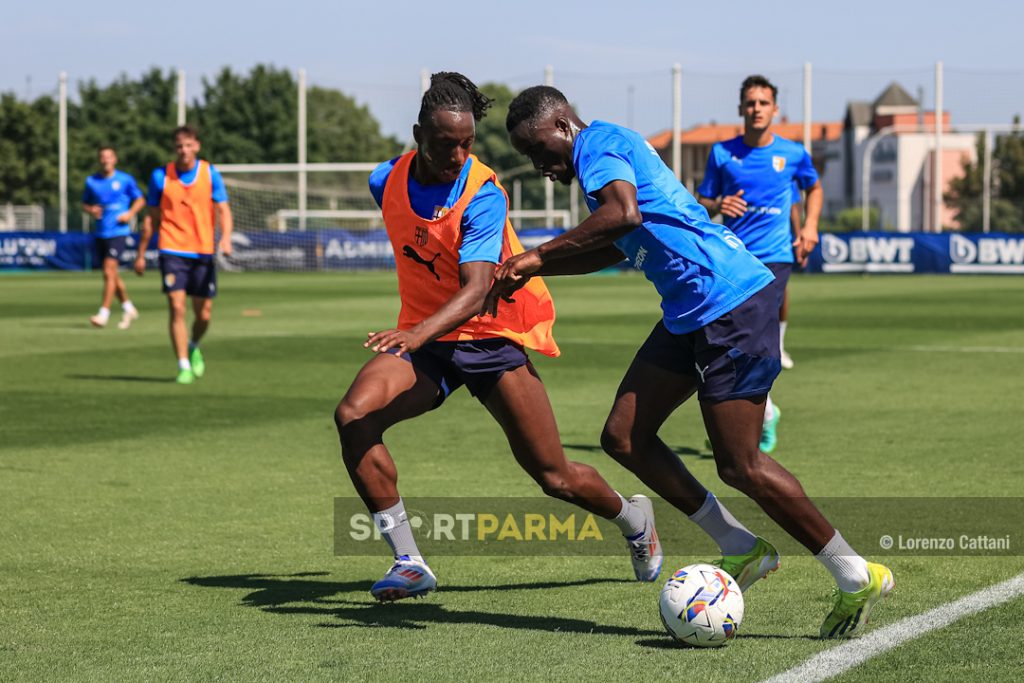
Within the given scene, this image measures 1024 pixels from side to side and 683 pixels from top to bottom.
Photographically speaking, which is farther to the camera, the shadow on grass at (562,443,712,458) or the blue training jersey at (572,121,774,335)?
the shadow on grass at (562,443,712,458)

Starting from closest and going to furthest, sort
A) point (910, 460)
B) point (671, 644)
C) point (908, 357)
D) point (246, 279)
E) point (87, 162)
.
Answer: point (671, 644) < point (910, 460) < point (908, 357) < point (246, 279) < point (87, 162)

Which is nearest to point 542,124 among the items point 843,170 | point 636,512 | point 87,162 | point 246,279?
point 636,512

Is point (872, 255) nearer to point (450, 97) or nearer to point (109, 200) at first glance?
point (109, 200)

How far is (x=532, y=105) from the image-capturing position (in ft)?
17.8

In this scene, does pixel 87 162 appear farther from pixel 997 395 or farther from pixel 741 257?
pixel 741 257

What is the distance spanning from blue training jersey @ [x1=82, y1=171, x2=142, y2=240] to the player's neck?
13.9 m

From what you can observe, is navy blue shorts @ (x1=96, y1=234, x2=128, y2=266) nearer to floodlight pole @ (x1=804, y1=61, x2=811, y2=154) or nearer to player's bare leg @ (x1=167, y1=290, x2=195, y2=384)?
player's bare leg @ (x1=167, y1=290, x2=195, y2=384)

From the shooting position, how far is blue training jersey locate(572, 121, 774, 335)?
540cm

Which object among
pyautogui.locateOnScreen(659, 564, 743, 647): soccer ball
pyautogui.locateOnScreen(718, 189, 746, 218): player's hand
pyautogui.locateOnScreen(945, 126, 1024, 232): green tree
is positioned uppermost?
pyautogui.locateOnScreen(945, 126, 1024, 232): green tree

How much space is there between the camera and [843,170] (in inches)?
4744

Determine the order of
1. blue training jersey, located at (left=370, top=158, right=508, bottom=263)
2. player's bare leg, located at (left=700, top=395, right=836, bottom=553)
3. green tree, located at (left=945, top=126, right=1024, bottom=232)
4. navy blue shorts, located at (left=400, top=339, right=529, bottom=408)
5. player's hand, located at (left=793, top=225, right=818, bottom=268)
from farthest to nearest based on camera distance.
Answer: green tree, located at (left=945, top=126, right=1024, bottom=232)
player's hand, located at (left=793, top=225, right=818, bottom=268)
navy blue shorts, located at (left=400, top=339, right=529, bottom=408)
blue training jersey, located at (left=370, top=158, right=508, bottom=263)
player's bare leg, located at (left=700, top=395, right=836, bottom=553)

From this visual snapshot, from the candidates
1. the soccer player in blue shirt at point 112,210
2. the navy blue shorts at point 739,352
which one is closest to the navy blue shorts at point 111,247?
the soccer player in blue shirt at point 112,210

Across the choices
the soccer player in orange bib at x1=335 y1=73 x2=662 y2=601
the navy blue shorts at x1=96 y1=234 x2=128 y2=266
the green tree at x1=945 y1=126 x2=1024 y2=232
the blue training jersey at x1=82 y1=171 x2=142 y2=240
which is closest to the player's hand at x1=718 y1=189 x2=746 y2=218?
the soccer player in orange bib at x1=335 y1=73 x2=662 y2=601

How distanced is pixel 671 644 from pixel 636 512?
3.37 feet
